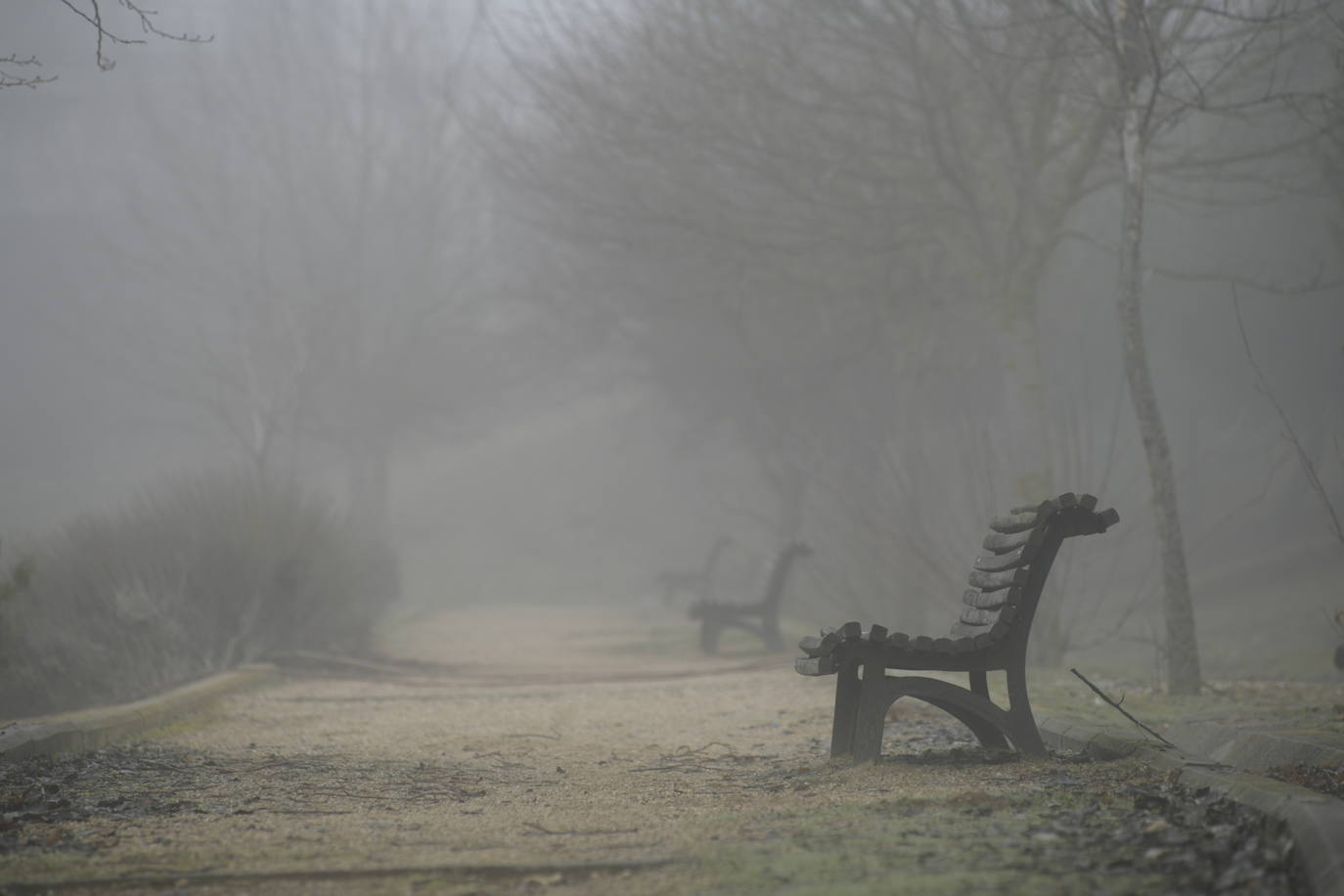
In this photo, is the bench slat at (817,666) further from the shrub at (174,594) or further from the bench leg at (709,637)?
the bench leg at (709,637)

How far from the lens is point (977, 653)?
14.8ft

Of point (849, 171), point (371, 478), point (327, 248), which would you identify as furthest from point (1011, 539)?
point (371, 478)

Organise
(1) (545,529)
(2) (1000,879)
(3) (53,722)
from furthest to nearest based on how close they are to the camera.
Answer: (1) (545,529) → (3) (53,722) → (2) (1000,879)

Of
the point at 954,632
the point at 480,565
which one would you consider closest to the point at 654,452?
the point at 480,565

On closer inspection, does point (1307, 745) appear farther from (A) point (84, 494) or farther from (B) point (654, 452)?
(B) point (654, 452)

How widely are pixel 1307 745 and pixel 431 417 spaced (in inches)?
943

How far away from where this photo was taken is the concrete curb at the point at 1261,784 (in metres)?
2.60

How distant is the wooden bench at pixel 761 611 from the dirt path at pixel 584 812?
4.40 meters

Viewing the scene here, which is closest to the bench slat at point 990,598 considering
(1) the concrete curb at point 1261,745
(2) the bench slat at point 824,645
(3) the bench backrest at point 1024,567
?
(3) the bench backrest at point 1024,567

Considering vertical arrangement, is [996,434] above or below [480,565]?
above

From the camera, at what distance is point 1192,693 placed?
23.0 feet

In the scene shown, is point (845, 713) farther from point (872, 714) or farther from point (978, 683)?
point (978, 683)

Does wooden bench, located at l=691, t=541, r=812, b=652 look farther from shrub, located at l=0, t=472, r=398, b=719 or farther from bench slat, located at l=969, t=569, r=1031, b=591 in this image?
bench slat, located at l=969, t=569, r=1031, b=591

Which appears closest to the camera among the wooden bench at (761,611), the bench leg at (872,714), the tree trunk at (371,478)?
the bench leg at (872,714)
